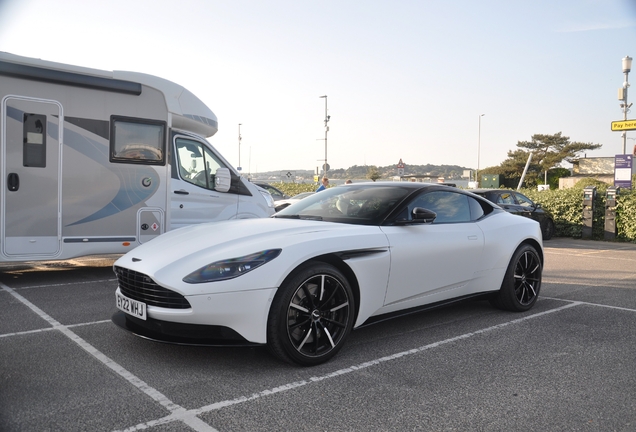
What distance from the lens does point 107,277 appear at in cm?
789

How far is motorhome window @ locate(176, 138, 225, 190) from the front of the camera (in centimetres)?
847

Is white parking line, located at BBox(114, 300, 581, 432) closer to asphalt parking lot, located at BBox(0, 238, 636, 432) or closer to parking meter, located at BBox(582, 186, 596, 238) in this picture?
asphalt parking lot, located at BBox(0, 238, 636, 432)

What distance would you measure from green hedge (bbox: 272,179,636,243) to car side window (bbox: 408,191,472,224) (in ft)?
39.8

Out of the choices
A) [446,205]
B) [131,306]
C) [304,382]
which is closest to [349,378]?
[304,382]

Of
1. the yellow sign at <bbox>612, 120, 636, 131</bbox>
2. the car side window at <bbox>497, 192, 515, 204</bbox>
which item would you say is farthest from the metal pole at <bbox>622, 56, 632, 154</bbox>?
the car side window at <bbox>497, 192, 515, 204</bbox>

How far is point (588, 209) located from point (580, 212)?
0.39 metres

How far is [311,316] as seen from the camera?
12.9ft

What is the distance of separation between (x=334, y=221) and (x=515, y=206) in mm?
11873

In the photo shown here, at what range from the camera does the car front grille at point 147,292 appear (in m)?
3.66

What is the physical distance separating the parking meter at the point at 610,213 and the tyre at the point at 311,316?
14.1 meters

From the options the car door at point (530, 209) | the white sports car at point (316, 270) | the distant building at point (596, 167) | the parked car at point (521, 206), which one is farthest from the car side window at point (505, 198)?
the distant building at point (596, 167)

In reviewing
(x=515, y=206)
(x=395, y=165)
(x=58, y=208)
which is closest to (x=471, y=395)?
(x=58, y=208)

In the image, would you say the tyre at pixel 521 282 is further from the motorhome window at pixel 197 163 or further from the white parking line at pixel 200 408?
the motorhome window at pixel 197 163

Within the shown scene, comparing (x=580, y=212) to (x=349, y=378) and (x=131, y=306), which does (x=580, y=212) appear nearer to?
(x=349, y=378)
